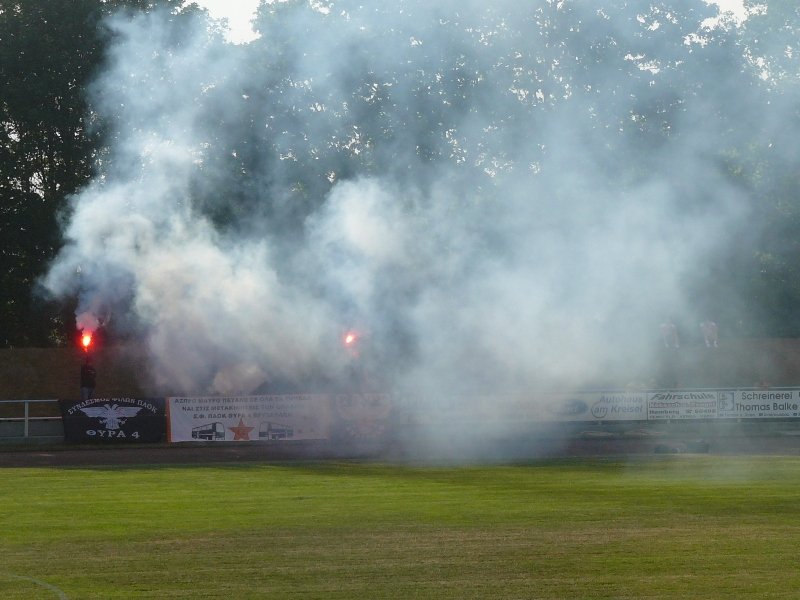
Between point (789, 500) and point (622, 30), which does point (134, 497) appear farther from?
point (622, 30)

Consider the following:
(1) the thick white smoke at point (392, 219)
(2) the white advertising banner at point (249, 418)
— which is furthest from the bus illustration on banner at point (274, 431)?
(1) the thick white smoke at point (392, 219)

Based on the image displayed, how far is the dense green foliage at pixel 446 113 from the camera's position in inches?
1001

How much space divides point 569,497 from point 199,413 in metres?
14.3

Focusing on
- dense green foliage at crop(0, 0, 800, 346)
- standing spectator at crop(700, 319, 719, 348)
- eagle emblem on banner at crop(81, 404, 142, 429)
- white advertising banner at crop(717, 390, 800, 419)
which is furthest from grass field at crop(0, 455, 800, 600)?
standing spectator at crop(700, 319, 719, 348)

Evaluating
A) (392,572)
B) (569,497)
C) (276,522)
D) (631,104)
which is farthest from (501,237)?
(392,572)

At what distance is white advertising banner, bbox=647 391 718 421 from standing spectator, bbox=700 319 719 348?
186 inches

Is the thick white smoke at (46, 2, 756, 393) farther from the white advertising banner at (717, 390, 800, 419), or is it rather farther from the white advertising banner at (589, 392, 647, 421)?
the white advertising banner at (717, 390, 800, 419)

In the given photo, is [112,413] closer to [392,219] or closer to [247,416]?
[247,416]

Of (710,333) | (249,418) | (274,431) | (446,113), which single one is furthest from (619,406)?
(249,418)

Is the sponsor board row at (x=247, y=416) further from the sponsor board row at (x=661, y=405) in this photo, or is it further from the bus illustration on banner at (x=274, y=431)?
the sponsor board row at (x=661, y=405)

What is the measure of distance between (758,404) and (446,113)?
12.3 m

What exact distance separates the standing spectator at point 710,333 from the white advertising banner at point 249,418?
14011 millimetres

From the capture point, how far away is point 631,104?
27312 millimetres

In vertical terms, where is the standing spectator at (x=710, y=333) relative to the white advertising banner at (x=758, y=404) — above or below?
above
